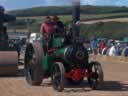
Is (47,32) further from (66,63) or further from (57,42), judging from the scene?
(66,63)

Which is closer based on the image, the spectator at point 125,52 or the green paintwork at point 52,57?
the green paintwork at point 52,57

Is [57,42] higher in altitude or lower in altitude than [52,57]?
higher

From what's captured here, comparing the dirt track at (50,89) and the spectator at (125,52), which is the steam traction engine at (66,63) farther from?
the spectator at (125,52)

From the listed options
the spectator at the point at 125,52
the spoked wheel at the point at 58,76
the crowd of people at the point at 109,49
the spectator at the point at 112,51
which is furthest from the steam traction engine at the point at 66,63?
the spectator at the point at 112,51

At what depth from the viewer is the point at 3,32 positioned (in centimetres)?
2336

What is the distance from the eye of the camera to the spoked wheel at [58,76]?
1450 centimetres

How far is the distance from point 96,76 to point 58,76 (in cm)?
108

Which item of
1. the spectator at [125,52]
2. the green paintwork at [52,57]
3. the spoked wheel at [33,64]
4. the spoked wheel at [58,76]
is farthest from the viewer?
the spectator at [125,52]

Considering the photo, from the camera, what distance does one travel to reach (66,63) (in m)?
15.1

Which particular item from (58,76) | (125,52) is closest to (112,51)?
(125,52)

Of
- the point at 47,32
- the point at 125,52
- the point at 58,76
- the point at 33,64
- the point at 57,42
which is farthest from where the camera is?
the point at 125,52

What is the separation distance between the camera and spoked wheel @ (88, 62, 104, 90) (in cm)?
1500

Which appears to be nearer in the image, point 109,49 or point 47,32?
point 47,32

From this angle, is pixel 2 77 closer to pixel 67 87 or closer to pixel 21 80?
pixel 21 80
